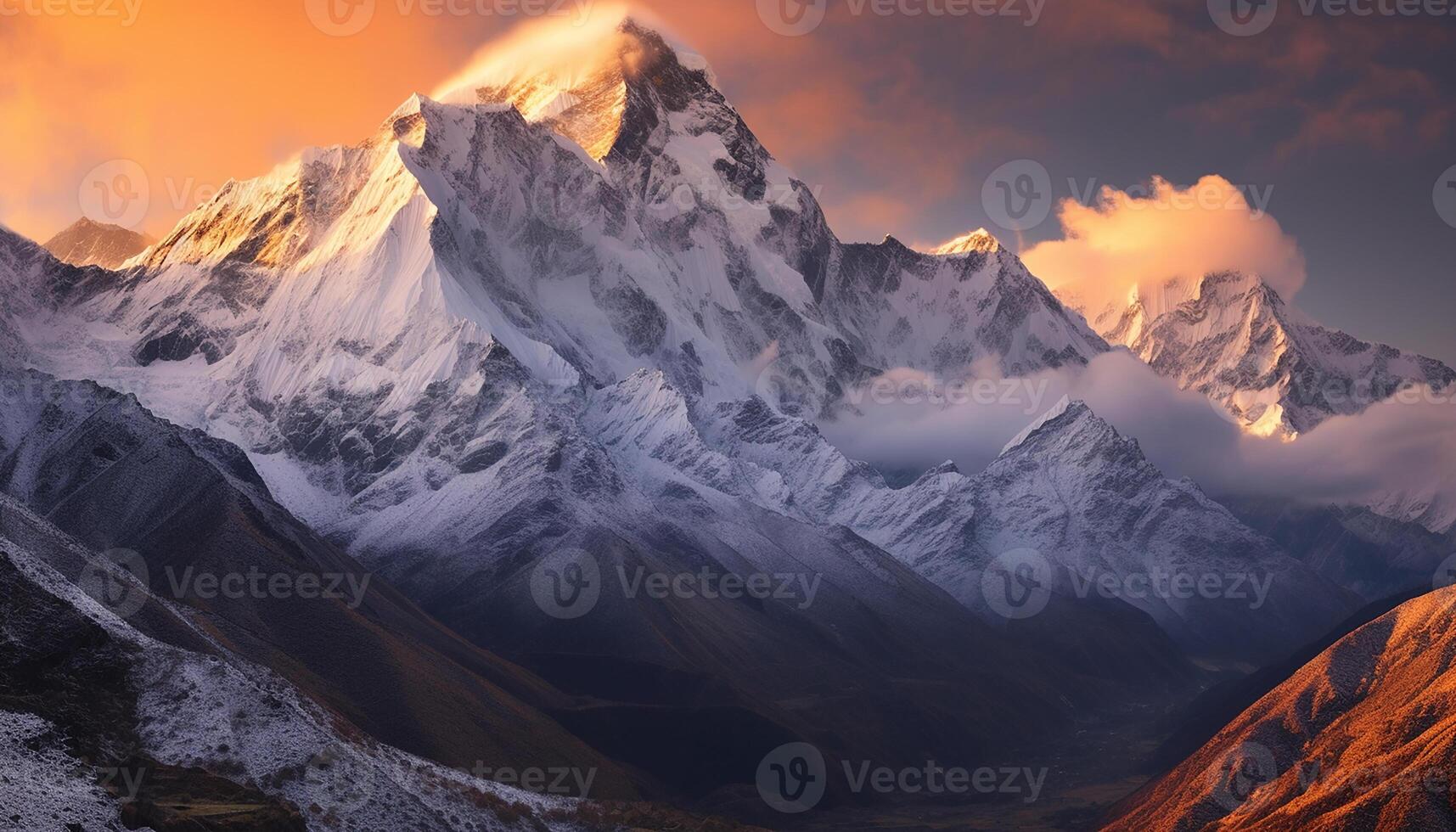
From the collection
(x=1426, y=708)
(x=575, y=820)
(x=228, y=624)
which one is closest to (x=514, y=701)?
(x=228, y=624)

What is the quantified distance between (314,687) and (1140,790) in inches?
3873
